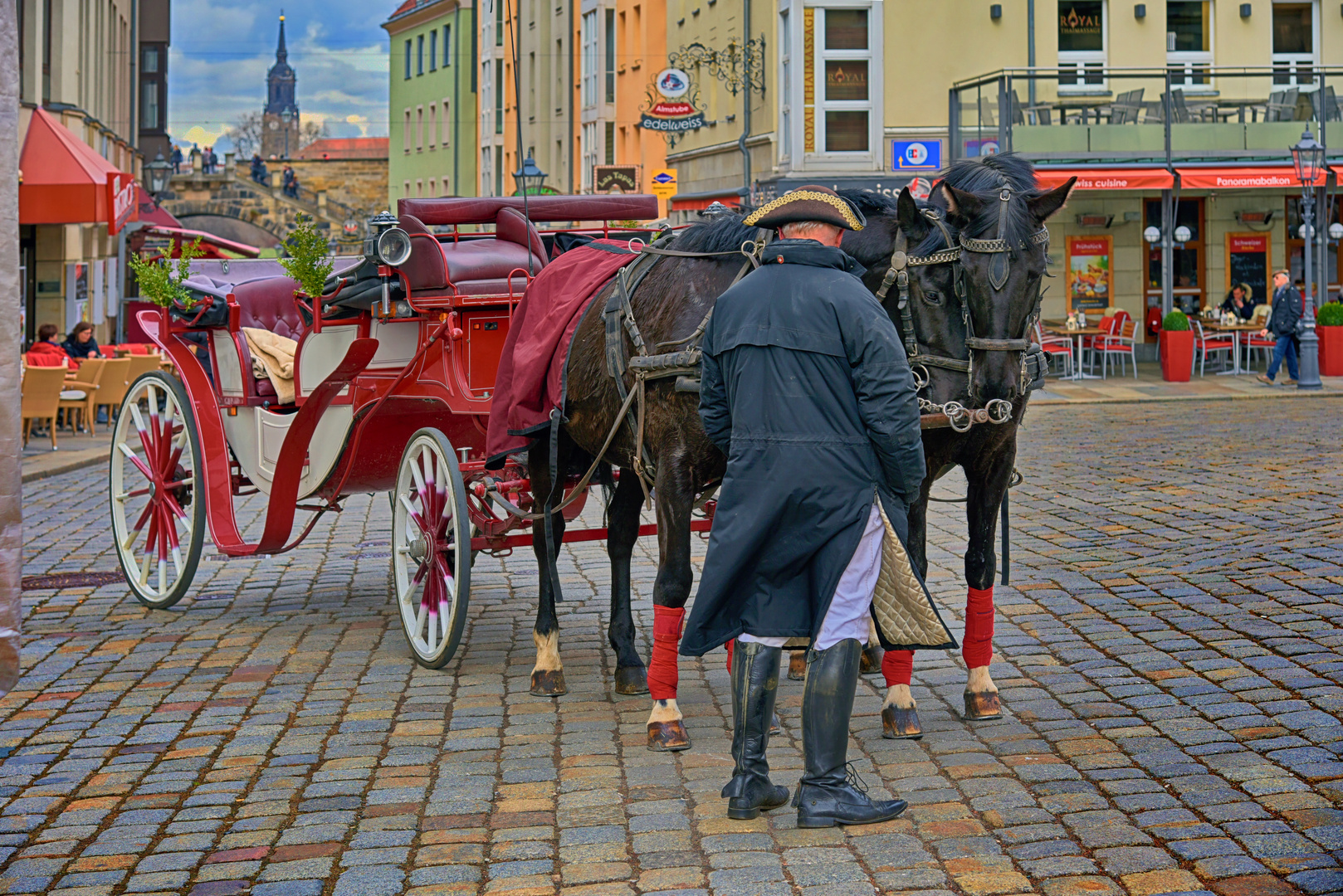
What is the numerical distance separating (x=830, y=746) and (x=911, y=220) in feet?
7.03

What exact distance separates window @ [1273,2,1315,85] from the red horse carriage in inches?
996

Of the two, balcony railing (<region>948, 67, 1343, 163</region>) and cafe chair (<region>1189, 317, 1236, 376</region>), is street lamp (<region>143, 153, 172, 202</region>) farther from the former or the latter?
cafe chair (<region>1189, 317, 1236, 376</region>)

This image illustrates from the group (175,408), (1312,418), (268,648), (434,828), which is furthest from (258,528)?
A: (1312,418)

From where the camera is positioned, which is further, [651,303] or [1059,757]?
[651,303]

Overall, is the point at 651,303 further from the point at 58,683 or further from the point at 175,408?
the point at 175,408

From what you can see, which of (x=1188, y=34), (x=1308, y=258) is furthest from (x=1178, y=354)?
(x=1188, y=34)

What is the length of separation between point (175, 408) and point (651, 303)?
156 inches

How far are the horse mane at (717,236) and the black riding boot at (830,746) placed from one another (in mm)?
1813

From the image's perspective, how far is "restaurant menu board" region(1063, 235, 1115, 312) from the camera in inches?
1158

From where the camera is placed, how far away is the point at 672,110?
104ft

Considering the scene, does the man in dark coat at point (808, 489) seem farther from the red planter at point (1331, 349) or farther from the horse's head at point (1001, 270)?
the red planter at point (1331, 349)

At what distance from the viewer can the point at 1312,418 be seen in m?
18.4

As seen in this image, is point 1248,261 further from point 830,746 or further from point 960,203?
point 830,746

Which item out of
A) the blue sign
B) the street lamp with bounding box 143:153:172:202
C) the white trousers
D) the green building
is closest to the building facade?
the street lamp with bounding box 143:153:172:202
